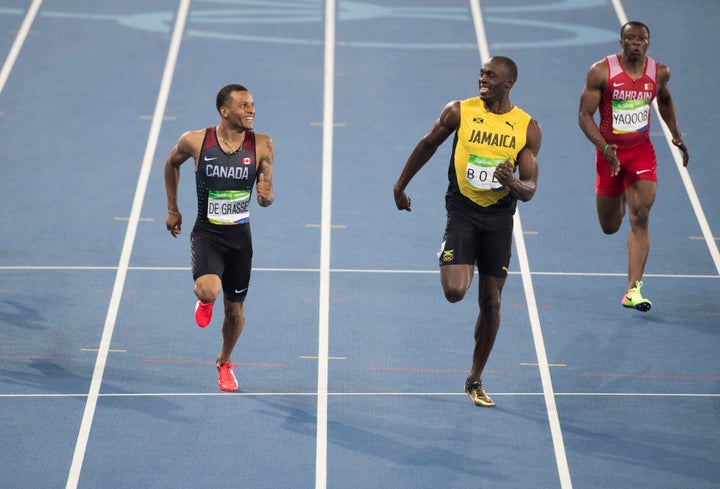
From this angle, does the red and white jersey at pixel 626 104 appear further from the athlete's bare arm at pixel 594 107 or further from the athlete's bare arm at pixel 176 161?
the athlete's bare arm at pixel 176 161

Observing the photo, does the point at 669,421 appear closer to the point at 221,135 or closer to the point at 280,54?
the point at 221,135

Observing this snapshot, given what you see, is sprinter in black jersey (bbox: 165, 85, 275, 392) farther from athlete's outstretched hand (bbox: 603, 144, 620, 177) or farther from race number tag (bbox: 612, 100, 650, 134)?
race number tag (bbox: 612, 100, 650, 134)

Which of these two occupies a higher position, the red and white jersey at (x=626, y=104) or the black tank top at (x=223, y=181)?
the red and white jersey at (x=626, y=104)

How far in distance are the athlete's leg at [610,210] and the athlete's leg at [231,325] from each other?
2923mm

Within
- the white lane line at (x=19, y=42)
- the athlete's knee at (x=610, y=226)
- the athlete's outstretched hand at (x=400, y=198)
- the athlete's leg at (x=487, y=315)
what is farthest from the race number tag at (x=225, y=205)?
the white lane line at (x=19, y=42)

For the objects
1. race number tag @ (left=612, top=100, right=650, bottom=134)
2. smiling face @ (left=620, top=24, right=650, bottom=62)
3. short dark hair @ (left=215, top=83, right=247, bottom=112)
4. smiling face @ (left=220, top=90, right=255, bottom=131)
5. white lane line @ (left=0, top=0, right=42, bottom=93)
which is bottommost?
smiling face @ (left=220, top=90, right=255, bottom=131)

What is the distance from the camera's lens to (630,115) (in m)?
8.14

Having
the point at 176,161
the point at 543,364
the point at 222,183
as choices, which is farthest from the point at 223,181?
the point at 543,364

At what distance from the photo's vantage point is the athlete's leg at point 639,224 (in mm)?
8180

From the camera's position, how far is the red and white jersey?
26.5 ft

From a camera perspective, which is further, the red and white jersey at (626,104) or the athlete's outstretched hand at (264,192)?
the red and white jersey at (626,104)

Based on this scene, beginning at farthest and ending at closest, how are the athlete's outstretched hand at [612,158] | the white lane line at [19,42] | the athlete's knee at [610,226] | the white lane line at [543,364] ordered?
the white lane line at [19,42], the athlete's knee at [610,226], the athlete's outstretched hand at [612,158], the white lane line at [543,364]

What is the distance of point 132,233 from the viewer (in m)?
9.22

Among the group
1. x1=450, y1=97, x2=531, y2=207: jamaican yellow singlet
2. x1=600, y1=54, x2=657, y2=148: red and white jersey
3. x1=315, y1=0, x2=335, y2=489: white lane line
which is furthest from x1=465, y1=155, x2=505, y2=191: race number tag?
x1=600, y1=54, x2=657, y2=148: red and white jersey
